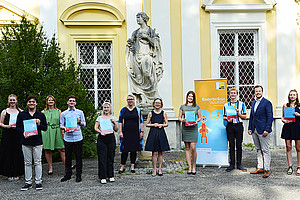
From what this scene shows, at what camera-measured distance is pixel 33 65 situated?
24.3 ft

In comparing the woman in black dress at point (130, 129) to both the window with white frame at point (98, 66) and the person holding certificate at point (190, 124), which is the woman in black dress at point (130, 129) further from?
the window with white frame at point (98, 66)

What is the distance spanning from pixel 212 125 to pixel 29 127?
12.9ft

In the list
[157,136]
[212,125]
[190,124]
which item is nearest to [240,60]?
[212,125]

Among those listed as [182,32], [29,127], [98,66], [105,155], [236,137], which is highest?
[182,32]

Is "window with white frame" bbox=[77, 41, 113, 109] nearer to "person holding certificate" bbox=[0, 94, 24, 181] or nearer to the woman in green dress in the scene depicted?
the woman in green dress

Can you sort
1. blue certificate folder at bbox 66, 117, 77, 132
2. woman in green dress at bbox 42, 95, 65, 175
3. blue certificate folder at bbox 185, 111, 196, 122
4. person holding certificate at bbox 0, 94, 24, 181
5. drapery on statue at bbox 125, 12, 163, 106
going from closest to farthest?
blue certificate folder at bbox 66, 117, 77, 132, person holding certificate at bbox 0, 94, 24, 181, blue certificate folder at bbox 185, 111, 196, 122, woman in green dress at bbox 42, 95, 65, 175, drapery on statue at bbox 125, 12, 163, 106

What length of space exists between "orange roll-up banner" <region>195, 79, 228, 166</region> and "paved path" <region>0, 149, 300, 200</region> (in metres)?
0.34

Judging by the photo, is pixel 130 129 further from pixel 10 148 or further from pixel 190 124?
pixel 10 148

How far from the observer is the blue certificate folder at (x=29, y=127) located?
16.9 ft

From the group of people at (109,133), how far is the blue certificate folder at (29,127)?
0.02 meters

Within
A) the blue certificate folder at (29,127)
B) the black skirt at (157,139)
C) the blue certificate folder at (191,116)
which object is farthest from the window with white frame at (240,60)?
the blue certificate folder at (29,127)

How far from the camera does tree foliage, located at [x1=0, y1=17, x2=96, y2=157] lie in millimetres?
7168

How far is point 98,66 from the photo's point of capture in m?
10.8

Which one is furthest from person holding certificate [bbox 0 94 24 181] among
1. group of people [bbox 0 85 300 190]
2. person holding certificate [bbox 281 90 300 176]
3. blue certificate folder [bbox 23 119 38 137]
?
person holding certificate [bbox 281 90 300 176]
